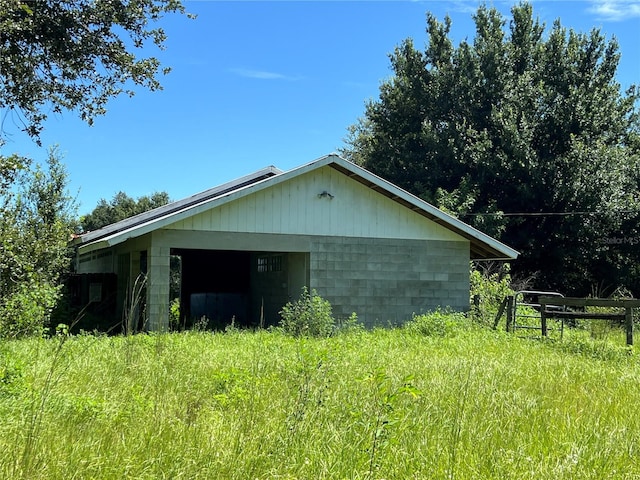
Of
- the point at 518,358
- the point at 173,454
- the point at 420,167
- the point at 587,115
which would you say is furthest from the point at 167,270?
the point at 587,115

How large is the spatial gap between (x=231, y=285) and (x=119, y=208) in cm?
3106

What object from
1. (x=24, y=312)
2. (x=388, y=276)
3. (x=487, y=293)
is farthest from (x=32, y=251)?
(x=487, y=293)

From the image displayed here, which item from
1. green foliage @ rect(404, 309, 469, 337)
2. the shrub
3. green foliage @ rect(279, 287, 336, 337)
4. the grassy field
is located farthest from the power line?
the shrub

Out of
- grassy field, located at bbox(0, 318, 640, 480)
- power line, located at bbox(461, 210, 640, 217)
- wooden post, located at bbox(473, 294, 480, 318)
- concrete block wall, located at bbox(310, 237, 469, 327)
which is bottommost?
grassy field, located at bbox(0, 318, 640, 480)

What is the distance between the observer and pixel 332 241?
14781 mm

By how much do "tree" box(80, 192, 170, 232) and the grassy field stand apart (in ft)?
137

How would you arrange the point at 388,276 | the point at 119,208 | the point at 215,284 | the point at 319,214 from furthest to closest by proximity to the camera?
1. the point at 119,208
2. the point at 215,284
3. the point at 388,276
4. the point at 319,214

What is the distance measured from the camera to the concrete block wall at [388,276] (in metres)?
14.7

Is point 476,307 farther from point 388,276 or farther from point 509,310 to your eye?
point 388,276

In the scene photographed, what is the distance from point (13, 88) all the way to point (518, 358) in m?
10.7

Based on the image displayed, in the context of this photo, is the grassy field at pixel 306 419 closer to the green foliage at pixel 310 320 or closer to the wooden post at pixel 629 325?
the wooden post at pixel 629 325

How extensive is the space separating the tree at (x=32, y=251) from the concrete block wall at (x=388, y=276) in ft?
20.7

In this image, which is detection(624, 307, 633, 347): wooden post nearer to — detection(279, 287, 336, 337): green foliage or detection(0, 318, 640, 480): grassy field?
detection(0, 318, 640, 480): grassy field

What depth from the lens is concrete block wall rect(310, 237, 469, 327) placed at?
48.2 ft
